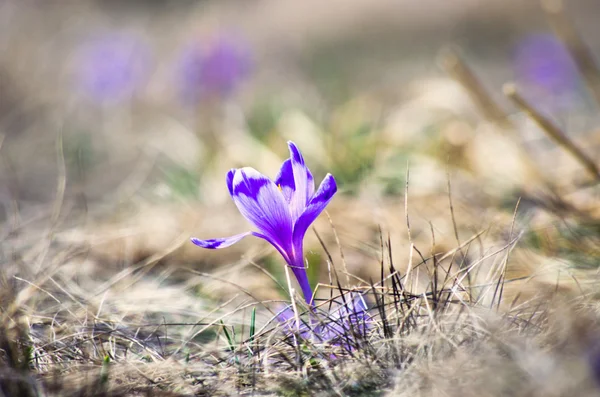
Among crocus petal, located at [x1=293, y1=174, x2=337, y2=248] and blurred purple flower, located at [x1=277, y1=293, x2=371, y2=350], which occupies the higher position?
crocus petal, located at [x1=293, y1=174, x2=337, y2=248]

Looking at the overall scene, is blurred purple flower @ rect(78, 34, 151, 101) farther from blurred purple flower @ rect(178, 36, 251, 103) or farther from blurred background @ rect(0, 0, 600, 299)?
blurred purple flower @ rect(178, 36, 251, 103)

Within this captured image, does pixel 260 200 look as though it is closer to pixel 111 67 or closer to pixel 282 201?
pixel 282 201

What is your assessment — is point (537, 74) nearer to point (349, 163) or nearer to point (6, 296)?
point (349, 163)

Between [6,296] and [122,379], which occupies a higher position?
[6,296]

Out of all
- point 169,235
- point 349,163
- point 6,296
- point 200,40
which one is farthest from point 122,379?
point 200,40

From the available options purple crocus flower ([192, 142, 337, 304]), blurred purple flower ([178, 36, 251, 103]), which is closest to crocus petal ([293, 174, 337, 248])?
purple crocus flower ([192, 142, 337, 304])
